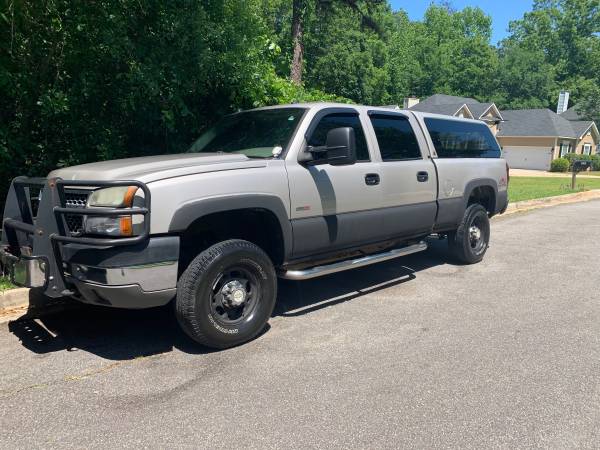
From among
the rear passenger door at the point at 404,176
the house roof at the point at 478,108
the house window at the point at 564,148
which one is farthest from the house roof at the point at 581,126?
the rear passenger door at the point at 404,176

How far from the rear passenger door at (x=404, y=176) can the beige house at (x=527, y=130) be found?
3695 centimetres

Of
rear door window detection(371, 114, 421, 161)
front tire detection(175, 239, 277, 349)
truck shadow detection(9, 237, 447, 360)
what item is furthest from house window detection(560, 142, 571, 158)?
front tire detection(175, 239, 277, 349)

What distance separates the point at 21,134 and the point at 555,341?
5.97 m

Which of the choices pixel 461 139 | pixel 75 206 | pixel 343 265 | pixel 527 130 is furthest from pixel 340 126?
pixel 527 130

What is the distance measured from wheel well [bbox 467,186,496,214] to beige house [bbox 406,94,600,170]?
3534 centimetres

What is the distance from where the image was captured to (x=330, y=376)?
3.77 m

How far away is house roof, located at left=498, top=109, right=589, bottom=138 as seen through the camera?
44.3 metres

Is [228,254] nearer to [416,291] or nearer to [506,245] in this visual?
[416,291]

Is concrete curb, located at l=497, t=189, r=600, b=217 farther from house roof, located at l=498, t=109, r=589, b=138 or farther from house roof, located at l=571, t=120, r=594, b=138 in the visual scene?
house roof, located at l=571, t=120, r=594, b=138

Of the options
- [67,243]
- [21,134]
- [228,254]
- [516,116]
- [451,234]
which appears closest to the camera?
[67,243]

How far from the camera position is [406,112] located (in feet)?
20.0

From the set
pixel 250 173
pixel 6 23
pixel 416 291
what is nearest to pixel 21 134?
pixel 6 23

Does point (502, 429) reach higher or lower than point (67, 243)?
lower

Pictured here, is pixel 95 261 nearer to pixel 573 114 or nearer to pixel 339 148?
pixel 339 148
